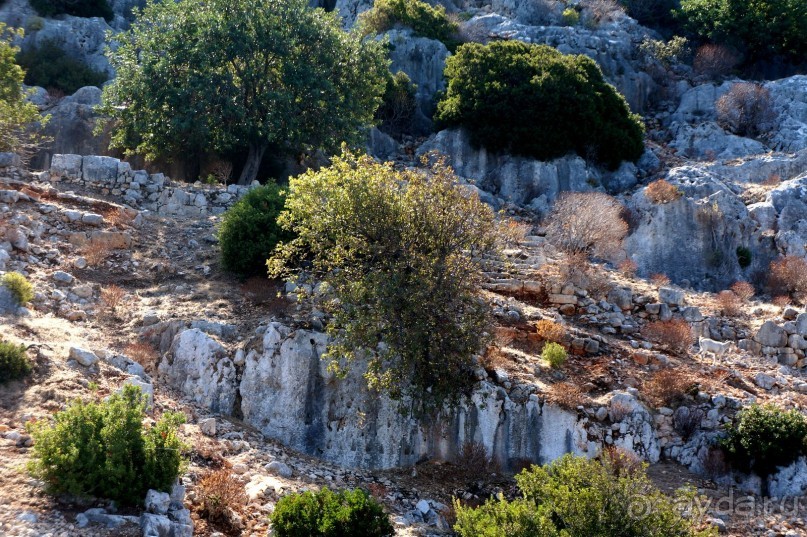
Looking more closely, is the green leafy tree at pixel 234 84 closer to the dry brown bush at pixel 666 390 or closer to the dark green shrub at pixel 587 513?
the dry brown bush at pixel 666 390

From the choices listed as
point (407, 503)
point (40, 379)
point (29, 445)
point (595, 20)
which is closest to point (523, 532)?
point (407, 503)

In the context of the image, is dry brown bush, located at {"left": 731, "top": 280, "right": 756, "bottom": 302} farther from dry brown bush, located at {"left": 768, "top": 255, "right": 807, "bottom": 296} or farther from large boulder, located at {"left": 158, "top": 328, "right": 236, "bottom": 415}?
large boulder, located at {"left": 158, "top": 328, "right": 236, "bottom": 415}

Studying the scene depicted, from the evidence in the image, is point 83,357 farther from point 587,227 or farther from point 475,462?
point 587,227

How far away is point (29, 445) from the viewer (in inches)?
420

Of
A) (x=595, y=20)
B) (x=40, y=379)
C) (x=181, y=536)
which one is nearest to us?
(x=181, y=536)

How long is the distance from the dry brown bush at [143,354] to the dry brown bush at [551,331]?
749cm

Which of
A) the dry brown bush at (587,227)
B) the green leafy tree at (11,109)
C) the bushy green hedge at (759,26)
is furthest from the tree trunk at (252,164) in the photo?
the bushy green hedge at (759,26)

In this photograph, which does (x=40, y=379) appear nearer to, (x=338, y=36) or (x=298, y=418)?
(x=298, y=418)

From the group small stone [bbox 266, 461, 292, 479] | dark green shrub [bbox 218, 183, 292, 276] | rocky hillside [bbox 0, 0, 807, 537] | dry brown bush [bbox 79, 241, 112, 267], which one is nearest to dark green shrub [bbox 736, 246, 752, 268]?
rocky hillside [bbox 0, 0, 807, 537]

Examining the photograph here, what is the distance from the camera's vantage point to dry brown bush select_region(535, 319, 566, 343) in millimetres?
16766

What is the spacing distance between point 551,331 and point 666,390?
8.19ft

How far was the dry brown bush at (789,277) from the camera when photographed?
21781mm

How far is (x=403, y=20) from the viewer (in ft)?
117

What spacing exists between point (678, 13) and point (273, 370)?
1322 inches
